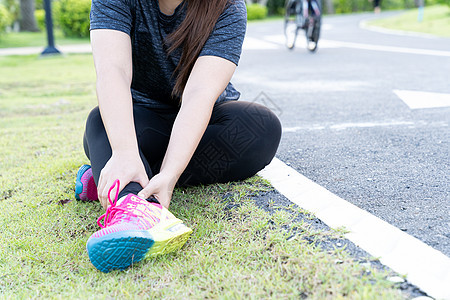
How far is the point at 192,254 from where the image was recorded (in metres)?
1.61

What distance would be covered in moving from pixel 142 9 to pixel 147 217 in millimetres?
918

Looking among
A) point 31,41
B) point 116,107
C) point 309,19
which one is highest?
point 116,107

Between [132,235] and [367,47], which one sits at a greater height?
[132,235]

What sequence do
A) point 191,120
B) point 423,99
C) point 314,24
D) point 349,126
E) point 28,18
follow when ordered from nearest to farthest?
point 191,120, point 349,126, point 423,99, point 314,24, point 28,18

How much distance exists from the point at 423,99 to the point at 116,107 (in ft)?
9.94

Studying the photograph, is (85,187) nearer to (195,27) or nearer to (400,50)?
(195,27)

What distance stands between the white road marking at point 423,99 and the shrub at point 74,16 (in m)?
12.8

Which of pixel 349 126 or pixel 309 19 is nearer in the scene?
pixel 349 126

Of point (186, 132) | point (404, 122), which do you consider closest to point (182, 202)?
point (186, 132)

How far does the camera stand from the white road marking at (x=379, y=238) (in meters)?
1.36

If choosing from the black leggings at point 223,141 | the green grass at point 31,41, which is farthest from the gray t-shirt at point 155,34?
the green grass at point 31,41

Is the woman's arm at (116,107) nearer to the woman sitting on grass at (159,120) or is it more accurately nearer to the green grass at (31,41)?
the woman sitting on grass at (159,120)

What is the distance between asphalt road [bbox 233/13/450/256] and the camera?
6.24 feet

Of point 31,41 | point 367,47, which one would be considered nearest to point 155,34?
point 367,47
